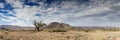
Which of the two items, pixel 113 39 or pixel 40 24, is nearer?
pixel 113 39

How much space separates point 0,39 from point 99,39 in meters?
12.1

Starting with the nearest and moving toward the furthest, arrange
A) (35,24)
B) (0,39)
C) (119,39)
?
(119,39) < (0,39) < (35,24)

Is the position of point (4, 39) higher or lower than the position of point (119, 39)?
lower

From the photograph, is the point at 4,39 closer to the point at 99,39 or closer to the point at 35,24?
the point at 99,39

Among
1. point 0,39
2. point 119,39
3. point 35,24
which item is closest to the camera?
point 119,39

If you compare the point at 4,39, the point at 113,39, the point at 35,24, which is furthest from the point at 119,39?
the point at 35,24

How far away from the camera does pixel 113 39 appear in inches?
679

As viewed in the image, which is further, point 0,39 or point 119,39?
point 0,39

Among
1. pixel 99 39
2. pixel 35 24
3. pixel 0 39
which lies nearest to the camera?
pixel 99 39

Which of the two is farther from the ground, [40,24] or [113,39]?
[113,39]

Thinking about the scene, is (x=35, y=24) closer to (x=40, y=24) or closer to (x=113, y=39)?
(x=40, y=24)

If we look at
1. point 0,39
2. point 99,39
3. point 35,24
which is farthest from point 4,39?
point 35,24

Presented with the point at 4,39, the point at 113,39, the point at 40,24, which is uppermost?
the point at 113,39

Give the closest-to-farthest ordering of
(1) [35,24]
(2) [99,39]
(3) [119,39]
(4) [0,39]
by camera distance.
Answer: (2) [99,39], (3) [119,39], (4) [0,39], (1) [35,24]
